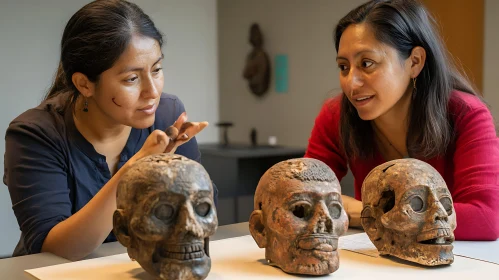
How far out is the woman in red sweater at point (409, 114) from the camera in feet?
6.81

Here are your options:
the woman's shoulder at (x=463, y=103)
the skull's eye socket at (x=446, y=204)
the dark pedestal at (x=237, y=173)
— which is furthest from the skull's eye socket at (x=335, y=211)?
the dark pedestal at (x=237, y=173)

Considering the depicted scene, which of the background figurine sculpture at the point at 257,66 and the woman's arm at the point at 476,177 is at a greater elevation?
the background figurine sculpture at the point at 257,66

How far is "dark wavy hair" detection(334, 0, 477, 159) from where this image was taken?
2.19 metres

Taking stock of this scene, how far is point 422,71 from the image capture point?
229 centimetres

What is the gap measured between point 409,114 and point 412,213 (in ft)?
2.18

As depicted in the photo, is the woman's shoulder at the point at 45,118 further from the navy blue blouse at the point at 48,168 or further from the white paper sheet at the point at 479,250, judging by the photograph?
the white paper sheet at the point at 479,250

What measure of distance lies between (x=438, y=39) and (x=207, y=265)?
1.27 m

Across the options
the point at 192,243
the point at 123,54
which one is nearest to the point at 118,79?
the point at 123,54

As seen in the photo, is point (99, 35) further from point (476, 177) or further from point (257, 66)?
point (257, 66)

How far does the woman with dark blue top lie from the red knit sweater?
73cm

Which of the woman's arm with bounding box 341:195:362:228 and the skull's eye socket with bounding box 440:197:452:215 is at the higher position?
the skull's eye socket with bounding box 440:197:452:215

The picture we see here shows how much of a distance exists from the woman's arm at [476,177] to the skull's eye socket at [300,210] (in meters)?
0.59

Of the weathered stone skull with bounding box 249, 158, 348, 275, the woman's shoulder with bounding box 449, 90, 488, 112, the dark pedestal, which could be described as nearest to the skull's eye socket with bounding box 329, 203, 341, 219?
the weathered stone skull with bounding box 249, 158, 348, 275

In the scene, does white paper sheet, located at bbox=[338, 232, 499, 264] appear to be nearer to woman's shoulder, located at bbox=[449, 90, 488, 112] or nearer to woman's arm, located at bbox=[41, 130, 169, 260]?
woman's shoulder, located at bbox=[449, 90, 488, 112]
